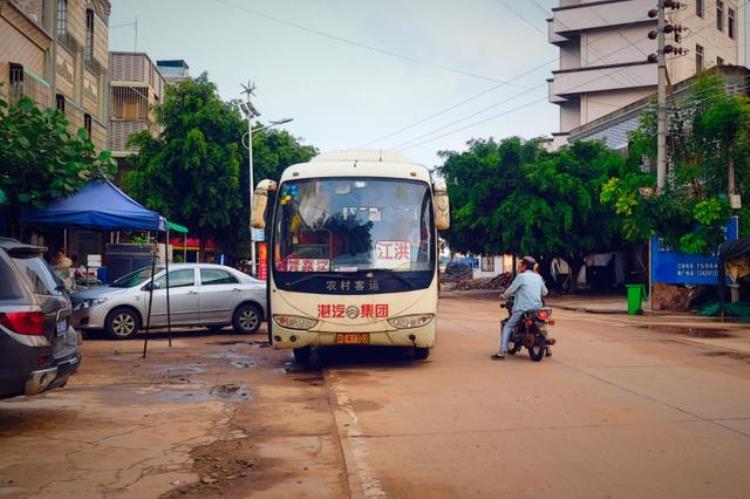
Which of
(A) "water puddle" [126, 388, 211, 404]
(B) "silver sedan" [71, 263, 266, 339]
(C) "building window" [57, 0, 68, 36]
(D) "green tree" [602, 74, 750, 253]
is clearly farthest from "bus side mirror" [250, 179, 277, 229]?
(C) "building window" [57, 0, 68, 36]

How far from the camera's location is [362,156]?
13.1 meters

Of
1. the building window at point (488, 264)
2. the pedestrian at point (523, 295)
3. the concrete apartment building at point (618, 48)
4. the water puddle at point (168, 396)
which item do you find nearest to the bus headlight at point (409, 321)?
the pedestrian at point (523, 295)

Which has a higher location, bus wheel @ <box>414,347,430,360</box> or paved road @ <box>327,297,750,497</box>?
bus wheel @ <box>414,347,430,360</box>

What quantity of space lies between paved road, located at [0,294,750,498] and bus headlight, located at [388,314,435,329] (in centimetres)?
74

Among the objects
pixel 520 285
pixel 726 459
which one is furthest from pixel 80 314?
pixel 726 459

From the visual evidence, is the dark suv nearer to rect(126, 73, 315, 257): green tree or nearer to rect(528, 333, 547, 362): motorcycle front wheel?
rect(528, 333, 547, 362): motorcycle front wheel

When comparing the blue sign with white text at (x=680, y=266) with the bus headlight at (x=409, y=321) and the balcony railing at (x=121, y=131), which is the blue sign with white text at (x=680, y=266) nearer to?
the bus headlight at (x=409, y=321)

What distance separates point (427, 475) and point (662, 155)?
21.1 m

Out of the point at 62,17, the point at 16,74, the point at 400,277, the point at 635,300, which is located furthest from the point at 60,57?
the point at 635,300

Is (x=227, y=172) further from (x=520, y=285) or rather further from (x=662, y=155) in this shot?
(x=520, y=285)

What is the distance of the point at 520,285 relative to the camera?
12.8 meters

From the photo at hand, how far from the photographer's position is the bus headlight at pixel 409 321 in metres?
11.6

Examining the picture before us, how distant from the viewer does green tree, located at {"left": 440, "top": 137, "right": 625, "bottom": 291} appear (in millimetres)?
33094

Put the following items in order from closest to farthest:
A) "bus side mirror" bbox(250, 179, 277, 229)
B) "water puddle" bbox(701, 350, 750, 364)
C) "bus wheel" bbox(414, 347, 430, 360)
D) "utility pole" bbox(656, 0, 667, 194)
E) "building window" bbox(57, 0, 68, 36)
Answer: "bus side mirror" bbox(250, 179, 277, 229) → "bus wheel" bbox(414, 347, 430, 360) → "water puddle" bbox(701, 350, 750, 364) → "utility pole" bbox(656, 0, 667, 194) → "building window" bbox(57, 0, 68, 36)
